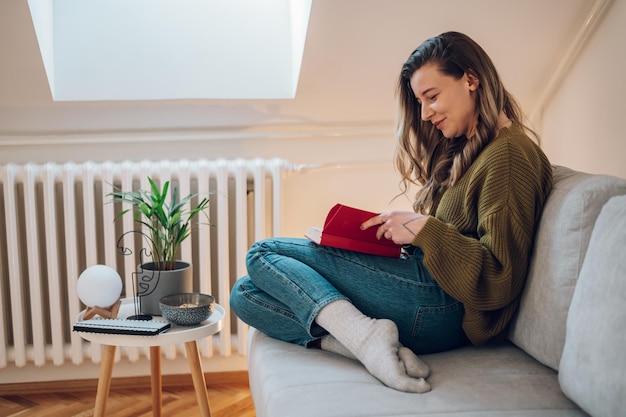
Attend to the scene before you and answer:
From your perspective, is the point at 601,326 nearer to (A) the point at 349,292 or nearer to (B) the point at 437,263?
(B) the point at 437,263

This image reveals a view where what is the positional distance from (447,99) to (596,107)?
68cm

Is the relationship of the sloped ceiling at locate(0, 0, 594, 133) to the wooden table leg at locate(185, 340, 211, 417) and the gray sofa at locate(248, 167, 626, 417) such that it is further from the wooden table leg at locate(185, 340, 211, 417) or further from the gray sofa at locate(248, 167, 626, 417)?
the wooden table leg at locate(185, 340, 211, 417)

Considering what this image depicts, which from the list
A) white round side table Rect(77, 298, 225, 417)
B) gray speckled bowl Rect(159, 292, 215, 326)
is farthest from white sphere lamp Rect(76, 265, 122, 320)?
gray speckled bowl Rect(159, 292, 215, 326)

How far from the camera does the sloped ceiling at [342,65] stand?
184cm

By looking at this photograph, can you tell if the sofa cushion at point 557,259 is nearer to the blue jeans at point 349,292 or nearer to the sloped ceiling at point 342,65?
the blue jeans at point 349,292

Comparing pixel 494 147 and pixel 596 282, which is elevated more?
pixel 494 147

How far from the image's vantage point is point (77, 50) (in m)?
2.05

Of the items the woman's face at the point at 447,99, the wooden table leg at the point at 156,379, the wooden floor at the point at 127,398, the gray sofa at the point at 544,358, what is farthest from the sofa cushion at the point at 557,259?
the wooden floor at the point at 127,398

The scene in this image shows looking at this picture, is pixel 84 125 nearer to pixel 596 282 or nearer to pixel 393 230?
pixel 393 230

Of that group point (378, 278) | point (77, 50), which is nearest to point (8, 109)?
point (77, 50)

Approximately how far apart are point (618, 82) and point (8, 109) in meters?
1.85

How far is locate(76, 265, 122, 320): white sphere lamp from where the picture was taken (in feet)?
4.91

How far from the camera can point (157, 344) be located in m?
1.37

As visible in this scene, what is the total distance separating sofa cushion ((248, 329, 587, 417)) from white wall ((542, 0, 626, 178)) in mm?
767
